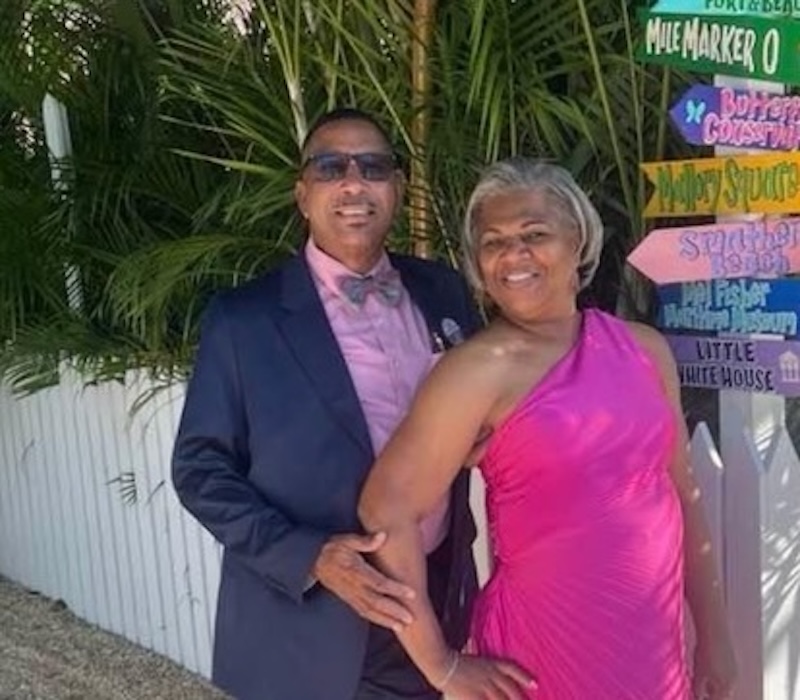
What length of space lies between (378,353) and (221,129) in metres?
2.37

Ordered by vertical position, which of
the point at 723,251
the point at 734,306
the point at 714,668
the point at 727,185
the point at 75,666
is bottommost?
the point at 75,666

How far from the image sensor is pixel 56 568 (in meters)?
6.30

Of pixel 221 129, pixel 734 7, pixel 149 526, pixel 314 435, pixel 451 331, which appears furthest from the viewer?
pixel 149 526

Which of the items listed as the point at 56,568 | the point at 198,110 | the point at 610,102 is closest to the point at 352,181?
the point at 610,102

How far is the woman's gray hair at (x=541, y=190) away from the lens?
224 cm

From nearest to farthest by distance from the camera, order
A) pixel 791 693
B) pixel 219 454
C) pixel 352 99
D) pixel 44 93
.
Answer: pixel 219 454 < pixel 791 693 < pixel 352 99 < pixel 44 93

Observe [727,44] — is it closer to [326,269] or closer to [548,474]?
[326,269]

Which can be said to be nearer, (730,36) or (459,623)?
(459,623)

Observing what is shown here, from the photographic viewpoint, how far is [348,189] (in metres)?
2.47

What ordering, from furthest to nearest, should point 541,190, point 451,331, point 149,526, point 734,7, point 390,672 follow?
point 149,526 → point 734,7 → point 451,331 → point 390,672 → point 541,190

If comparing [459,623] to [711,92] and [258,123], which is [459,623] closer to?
[711,92]

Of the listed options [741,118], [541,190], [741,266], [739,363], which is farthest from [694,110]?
[541,190]

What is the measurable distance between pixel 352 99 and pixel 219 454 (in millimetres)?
1969

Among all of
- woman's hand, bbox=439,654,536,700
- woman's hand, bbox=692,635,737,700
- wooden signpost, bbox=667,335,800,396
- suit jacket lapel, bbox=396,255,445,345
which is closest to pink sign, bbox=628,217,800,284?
wooden signpost, bbox=667,335,800,396
